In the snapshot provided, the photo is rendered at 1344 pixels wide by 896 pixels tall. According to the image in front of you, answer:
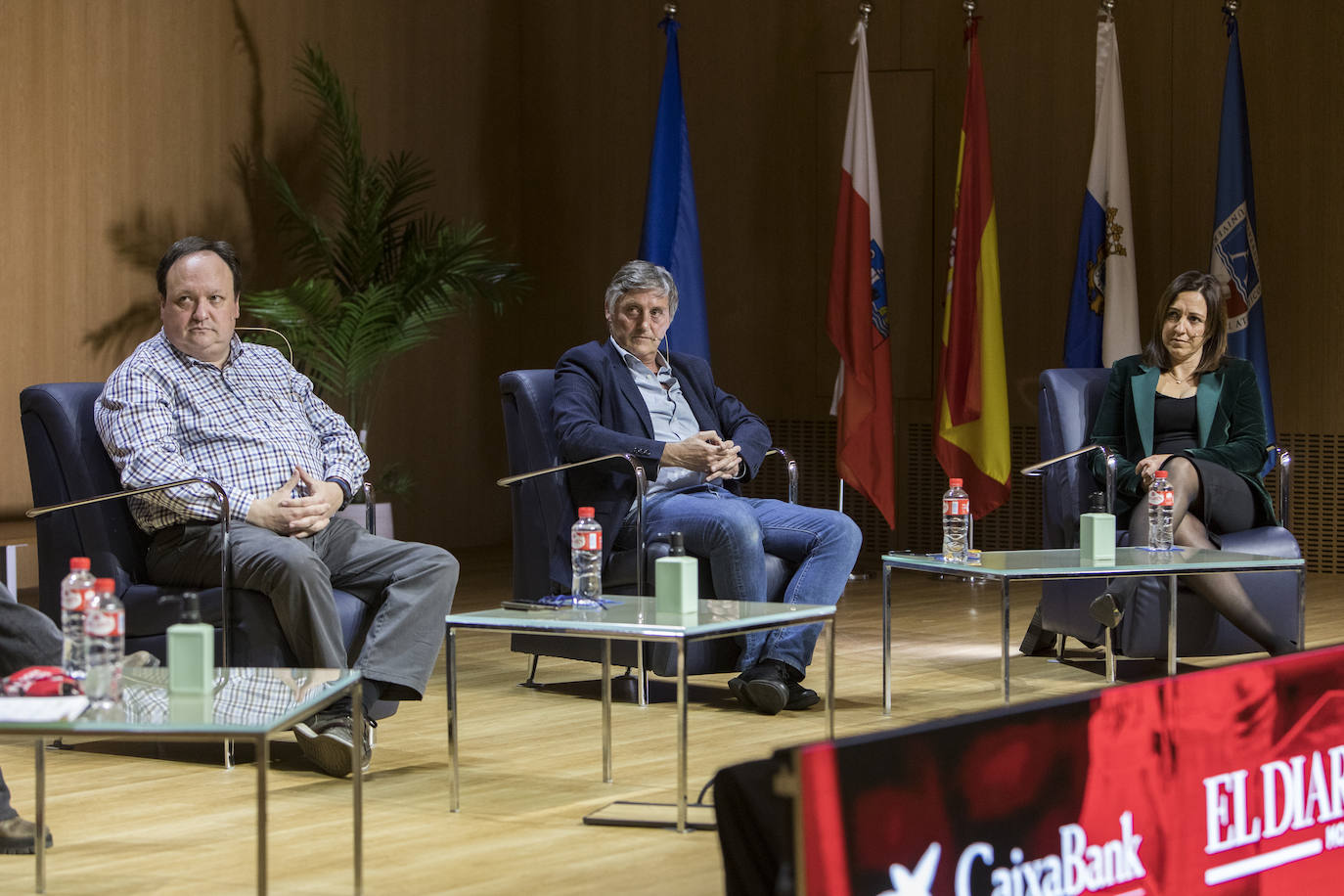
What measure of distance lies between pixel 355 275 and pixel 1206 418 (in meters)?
3.74

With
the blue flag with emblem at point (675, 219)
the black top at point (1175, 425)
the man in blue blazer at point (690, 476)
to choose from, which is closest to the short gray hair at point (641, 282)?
the man in blue blazer at point (690, 476)

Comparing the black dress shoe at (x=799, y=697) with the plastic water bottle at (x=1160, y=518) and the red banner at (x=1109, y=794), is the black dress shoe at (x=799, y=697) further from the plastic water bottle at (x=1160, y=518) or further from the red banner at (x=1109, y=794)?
the red banner at (x=1109, y=794)

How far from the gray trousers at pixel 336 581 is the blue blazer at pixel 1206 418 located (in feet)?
7.17

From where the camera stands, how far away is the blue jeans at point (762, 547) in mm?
4281

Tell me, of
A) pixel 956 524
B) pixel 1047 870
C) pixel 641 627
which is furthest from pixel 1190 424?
pixel 1047 870

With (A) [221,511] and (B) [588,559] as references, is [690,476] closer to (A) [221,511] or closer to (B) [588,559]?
Result: (B) [588,559]

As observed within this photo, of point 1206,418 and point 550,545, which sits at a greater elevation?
point 1206,418

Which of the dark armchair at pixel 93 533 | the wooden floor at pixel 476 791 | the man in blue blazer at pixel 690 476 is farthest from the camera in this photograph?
the man in blue blazer at pixel 690 476

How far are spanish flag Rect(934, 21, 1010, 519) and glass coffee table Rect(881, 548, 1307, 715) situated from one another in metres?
2.75

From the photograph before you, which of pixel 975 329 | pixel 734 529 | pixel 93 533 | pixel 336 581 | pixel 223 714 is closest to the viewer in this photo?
pixel 223 714

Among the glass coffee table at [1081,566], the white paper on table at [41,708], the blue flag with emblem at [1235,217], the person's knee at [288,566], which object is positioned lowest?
the white paper on table at [41,708]

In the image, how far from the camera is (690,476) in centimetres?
461

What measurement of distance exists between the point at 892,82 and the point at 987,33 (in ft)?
1.68

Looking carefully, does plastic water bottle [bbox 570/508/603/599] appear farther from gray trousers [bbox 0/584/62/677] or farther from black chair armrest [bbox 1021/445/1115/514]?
black chair armrest [bbox 1021/445/1115/514]
